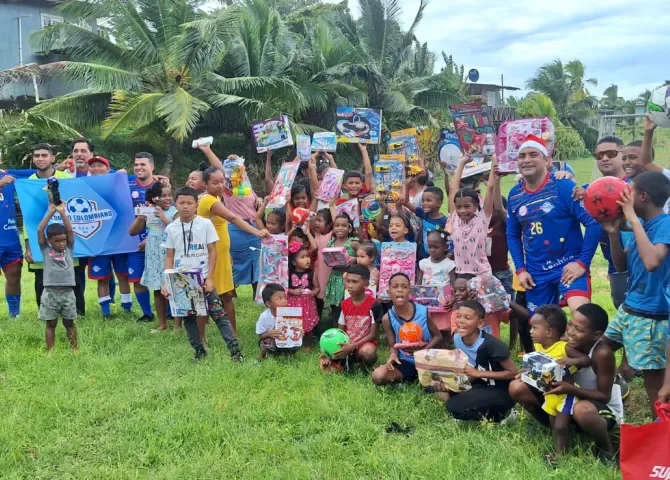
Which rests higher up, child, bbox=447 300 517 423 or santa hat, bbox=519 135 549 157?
santa hat, bbox=519 135 549 157

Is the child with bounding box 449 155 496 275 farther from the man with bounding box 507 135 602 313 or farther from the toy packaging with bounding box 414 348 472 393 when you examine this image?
the toy packaging with bounding box 414 348 472 393

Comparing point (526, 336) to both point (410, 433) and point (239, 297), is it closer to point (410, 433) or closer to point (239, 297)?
point (410, 433)

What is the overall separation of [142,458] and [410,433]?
1.75 meters

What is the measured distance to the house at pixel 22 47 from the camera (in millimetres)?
20797

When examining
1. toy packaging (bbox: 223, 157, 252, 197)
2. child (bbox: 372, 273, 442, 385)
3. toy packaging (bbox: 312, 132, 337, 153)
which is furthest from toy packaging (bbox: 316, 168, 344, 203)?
child (bbox: 372, 273, 442, 385)

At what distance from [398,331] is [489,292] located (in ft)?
2.59

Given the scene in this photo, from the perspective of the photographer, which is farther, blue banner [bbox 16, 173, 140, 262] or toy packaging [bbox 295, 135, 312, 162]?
blue banner [bbox 16, 173, 140, 262]

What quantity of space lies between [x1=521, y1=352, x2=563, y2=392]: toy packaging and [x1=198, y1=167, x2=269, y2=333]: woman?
3121mm

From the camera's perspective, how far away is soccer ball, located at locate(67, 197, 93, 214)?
7461mm

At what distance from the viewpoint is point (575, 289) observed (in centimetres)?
423

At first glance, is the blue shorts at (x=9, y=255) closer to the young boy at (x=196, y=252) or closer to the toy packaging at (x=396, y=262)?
the young boy at (x=196, y=252)

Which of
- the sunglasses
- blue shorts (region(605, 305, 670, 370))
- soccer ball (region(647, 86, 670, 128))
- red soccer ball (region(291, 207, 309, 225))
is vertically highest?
soccer ball (region(647, 86, 670, 128))

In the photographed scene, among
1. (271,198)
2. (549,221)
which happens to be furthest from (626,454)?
(271,198)

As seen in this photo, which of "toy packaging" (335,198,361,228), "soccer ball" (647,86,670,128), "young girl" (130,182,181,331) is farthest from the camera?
"young girl" (130,182,181,331)
